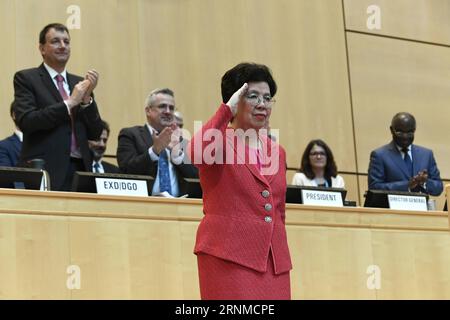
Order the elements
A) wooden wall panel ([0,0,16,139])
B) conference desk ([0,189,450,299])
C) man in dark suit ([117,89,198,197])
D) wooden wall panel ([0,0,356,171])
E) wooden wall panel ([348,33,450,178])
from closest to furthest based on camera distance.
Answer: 1. conference desk ([0,189,450,299])
2. man in dark suit ([117,89,198,197])
3. wooden wall panel ([0,0,16,139])
4. wooden wall panel ([0,0,356,171])
5. wooden wall panel ([348,33,450,178])

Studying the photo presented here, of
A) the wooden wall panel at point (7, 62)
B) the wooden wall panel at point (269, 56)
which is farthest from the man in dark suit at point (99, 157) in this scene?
the wooden wall panel at point (269, 56)

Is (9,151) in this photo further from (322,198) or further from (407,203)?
(407,203)

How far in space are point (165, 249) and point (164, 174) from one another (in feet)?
1.94

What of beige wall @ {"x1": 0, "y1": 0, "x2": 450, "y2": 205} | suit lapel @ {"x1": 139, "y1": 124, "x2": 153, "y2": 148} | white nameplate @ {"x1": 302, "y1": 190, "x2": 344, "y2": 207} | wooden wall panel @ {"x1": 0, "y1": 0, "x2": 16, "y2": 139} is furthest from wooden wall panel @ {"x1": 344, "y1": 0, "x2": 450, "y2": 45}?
suit lapel @ {"x1": 139, "y1": 124, "x2": 153, "y2": 148}

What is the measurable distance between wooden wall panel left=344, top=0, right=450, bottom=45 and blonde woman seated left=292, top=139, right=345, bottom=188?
6.68 feet

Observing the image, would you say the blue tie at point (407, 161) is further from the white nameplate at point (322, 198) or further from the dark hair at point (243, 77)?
the dark hair at point (243, 77)

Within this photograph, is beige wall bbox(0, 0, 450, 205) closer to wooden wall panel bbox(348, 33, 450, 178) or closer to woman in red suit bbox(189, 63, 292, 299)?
wooden wall panel bbox(348, 33, 450, 178)

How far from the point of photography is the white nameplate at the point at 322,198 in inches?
197

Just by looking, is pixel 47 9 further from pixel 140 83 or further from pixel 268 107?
pixel 268 107

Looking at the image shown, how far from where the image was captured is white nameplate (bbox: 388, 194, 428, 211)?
532 centimetres

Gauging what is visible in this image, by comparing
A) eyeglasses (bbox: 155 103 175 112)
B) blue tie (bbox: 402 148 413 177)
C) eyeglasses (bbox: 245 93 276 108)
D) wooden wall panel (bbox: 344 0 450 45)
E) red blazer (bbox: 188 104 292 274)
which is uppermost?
wooden wall panel (bbox: 344 0 450 45)

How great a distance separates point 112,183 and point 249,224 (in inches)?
65.9

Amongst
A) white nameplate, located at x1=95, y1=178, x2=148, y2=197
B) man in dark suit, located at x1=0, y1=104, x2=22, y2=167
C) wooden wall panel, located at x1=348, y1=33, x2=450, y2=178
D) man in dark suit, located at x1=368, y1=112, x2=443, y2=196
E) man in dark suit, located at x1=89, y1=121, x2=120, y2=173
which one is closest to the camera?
white nameplate, located at x1=95, y1=178, x2=148, y2=197

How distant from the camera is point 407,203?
5.38 meters
